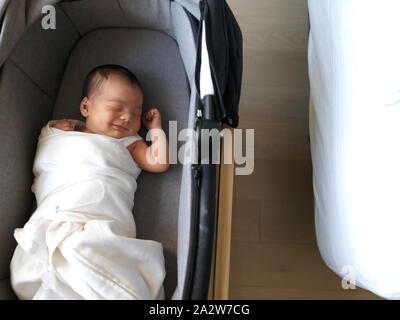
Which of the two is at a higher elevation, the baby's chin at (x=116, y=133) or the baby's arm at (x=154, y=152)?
the baby's chin at (x=116, y=133)

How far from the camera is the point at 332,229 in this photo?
825mm

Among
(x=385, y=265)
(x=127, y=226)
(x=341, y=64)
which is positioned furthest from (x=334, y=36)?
(x=127, y=226)

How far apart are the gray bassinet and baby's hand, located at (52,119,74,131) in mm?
70

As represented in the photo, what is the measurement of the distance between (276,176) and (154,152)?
54cm

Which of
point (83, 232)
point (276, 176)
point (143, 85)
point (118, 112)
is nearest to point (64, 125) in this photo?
point (118, 112)

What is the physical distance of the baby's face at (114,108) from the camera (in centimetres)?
100

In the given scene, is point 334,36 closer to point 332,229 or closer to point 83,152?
point 332,229

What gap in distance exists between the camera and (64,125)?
1040mm

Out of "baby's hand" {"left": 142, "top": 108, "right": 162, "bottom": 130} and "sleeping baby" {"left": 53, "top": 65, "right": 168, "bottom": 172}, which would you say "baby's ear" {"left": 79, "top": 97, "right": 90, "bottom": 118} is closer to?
"sleeping baby" {"left": 53, "top": 65, "right": 168, "bottom": 172}

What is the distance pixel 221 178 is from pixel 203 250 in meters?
0.21

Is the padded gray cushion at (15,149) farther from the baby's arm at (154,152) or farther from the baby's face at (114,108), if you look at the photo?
the baby's arm at (154,152)

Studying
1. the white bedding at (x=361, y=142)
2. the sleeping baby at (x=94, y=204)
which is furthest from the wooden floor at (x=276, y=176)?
the sleeping baby at (x=94, y=204)

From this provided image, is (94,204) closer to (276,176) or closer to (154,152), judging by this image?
(154,152)

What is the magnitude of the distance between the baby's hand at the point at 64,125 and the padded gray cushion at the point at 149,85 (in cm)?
8
